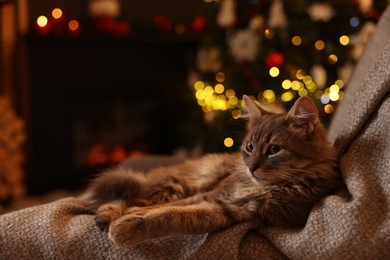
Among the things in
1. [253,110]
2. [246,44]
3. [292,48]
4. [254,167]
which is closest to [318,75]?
[292,48]

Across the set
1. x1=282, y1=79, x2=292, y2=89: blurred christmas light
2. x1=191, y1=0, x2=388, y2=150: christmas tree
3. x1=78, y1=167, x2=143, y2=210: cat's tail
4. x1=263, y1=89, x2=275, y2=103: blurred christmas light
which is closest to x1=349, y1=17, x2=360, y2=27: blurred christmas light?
x1=191, y1=0, x2=388, y2=150: christmas tree

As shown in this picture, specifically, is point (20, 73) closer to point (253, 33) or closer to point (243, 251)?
point (253, 33)

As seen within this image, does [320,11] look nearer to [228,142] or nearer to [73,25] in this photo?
[228,142]

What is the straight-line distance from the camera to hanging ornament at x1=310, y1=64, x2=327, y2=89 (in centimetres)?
332

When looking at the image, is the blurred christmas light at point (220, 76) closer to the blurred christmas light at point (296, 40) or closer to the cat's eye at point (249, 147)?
the blurred christmas light at point (296, 40)

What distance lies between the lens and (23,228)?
123 cm

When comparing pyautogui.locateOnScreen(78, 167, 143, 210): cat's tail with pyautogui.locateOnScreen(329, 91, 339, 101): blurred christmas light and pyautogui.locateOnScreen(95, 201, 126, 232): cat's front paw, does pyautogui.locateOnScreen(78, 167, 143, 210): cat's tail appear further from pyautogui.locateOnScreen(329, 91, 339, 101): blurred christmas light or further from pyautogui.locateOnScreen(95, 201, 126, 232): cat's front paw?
pyautogui.locateOnScreen(329, 91, 339, 101): blurred christmas light

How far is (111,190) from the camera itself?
4.97 ft

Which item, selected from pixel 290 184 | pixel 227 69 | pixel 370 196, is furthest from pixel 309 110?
pixel 227 69

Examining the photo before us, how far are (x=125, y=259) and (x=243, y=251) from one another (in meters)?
0.27

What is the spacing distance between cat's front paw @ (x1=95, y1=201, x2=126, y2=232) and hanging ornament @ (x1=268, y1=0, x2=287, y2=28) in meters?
2.19

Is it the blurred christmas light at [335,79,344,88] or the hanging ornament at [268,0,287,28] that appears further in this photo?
the blurred christmas light at [335,79,344,88]

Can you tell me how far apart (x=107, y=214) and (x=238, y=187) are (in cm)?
38

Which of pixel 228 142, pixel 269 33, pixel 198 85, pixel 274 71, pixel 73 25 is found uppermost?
pixel 73 25
